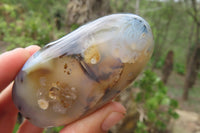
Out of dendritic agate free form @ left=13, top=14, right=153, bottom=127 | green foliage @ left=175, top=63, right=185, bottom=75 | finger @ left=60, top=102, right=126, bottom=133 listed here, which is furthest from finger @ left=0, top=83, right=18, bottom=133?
green foliage @ left=175, top=63, right=185, bottom=75

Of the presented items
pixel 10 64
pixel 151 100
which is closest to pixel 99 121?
pixel 10 64

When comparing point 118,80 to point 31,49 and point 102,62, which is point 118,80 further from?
point 31,49

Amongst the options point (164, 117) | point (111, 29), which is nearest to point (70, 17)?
point (111, 29)

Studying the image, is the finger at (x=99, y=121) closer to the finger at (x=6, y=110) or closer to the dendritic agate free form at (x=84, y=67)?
the dendritic agate free form at (x=84, y=67)

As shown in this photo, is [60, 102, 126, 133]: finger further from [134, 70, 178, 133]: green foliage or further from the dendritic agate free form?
[134, 70, 178, 133]: green foliage

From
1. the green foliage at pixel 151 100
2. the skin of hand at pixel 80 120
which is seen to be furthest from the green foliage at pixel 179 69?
the skin of hand at pixel 80 120

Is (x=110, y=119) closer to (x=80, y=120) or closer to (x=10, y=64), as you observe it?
(x=80, y=120)
